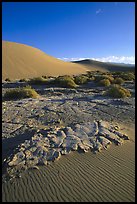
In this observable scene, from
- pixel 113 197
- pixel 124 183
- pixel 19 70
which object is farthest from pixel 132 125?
pixel 19 70

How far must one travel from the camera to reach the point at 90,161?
207 inches

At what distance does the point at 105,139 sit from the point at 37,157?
Answer: 2.08 meters

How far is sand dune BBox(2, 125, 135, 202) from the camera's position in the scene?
404cm

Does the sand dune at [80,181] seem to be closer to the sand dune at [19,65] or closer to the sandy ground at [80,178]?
the sandy ground at [80,178]

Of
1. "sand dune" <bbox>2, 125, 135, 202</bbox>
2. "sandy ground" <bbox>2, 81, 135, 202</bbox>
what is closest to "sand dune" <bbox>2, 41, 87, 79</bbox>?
"sandy ground" <bbox>2, 81, 135, 202</bbox>

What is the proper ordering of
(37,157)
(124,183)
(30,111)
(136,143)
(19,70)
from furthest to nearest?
(19,70), (30,111), (136,143), (37,157), (124,183)

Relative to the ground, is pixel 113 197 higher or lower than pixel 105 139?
lower

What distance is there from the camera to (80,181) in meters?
4.49

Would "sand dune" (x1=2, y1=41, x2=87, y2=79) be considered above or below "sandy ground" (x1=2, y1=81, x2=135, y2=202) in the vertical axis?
above

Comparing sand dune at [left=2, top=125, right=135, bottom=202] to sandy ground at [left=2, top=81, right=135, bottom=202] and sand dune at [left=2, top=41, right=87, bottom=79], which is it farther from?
sand dune at [left=2, top=41, right=87, bottom=79]

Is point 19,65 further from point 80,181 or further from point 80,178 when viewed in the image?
point 80,181

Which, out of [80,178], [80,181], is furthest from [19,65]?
[80,181]

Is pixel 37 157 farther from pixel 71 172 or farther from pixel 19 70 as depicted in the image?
pixel 19 70

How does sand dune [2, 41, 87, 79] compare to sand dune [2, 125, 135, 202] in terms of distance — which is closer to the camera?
sand dune [2, 125, 135, 202]
